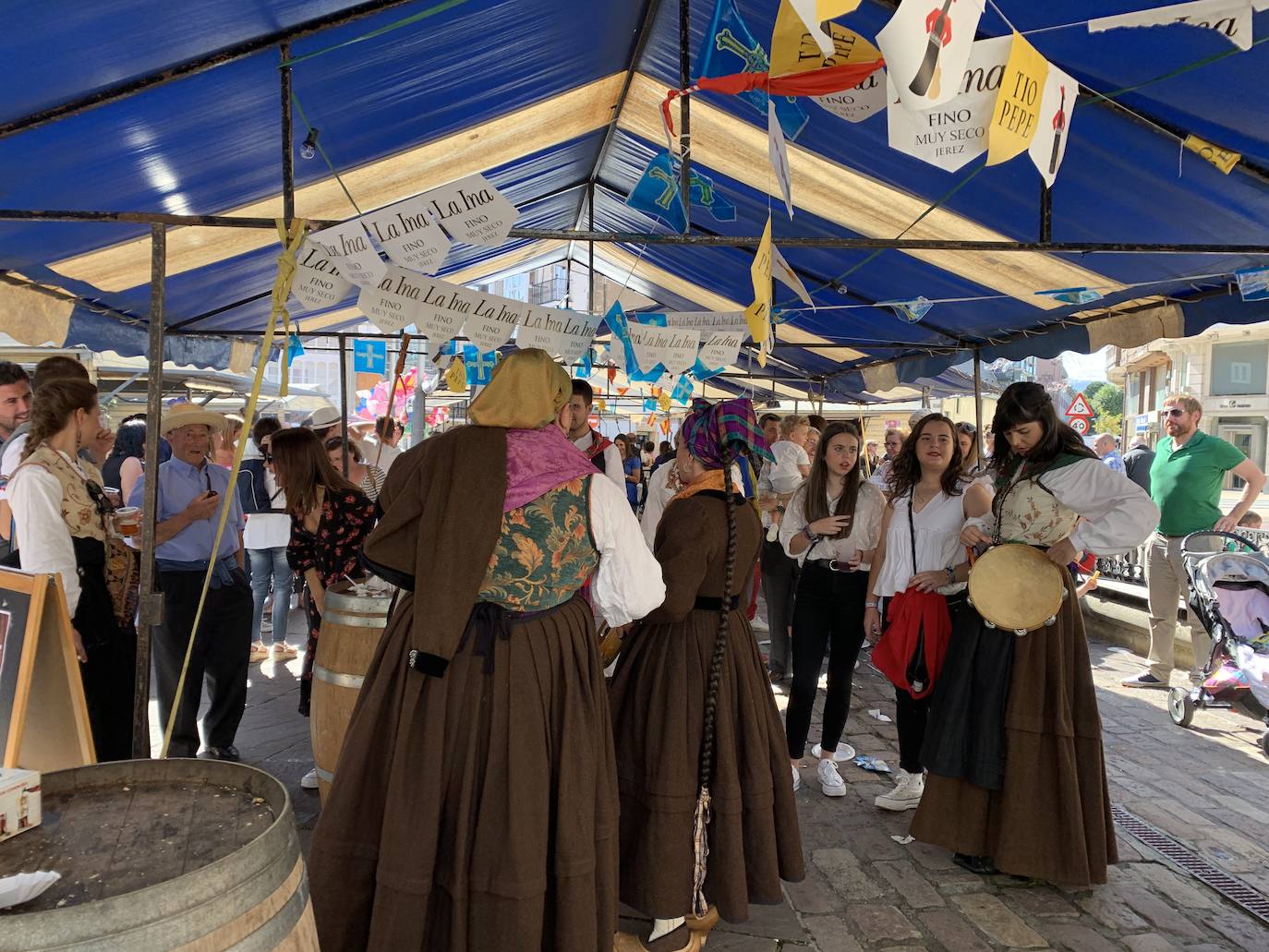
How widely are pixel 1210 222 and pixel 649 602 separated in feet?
11.2

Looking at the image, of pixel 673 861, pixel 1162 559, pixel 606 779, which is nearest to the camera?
pixel 606 779

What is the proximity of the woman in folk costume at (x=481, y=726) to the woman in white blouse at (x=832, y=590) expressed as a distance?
190 centimetres

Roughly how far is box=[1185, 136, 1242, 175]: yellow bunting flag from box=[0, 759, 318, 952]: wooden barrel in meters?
3.80

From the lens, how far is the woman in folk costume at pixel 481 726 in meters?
2.21

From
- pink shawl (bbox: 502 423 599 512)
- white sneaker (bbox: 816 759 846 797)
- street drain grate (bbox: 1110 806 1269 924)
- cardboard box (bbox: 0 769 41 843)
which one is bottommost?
street drain grate (bbox: 1110 806 1269 924)

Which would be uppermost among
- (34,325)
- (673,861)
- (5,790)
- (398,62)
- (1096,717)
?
(398,62)

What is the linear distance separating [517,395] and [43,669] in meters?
1.32

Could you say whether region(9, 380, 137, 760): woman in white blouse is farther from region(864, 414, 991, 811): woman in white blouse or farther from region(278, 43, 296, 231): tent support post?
region(864, 414, 991, 811): woman in white blouse

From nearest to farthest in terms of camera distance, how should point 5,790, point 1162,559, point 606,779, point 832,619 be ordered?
point 5,790 → point 606,779 → point 832,619 → point 1162,559

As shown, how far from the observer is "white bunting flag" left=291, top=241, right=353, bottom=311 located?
11.5 ft

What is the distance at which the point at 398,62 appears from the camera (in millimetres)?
3770

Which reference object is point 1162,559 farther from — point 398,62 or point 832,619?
point 398,62

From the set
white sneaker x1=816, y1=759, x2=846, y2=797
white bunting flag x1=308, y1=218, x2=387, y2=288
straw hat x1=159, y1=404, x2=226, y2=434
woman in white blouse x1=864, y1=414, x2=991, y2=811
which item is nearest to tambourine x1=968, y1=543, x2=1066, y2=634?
woman in white blouse x1=864, y1=414, x2=991, y2=811

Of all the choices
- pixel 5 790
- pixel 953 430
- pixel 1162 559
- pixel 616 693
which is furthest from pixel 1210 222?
pixel 5 790
